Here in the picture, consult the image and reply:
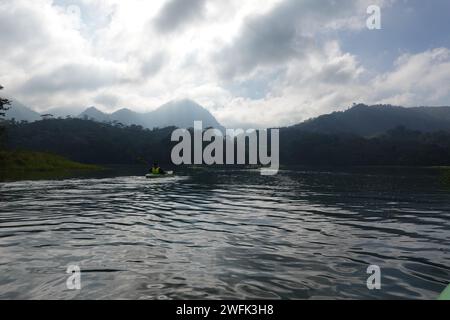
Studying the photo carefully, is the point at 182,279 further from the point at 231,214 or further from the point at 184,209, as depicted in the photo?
the point at 184,209

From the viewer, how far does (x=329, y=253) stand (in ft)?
45.6

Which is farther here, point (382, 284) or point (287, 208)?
point (287, 208)

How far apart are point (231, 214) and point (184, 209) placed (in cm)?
431

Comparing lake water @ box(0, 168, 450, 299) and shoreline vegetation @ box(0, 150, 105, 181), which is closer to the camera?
lake water @ box(0, 168, 450, 299)

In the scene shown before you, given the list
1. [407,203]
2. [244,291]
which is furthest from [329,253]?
[407,203]

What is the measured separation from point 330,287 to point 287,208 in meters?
18.0

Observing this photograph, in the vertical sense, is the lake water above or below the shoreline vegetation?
below

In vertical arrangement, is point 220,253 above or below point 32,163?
below

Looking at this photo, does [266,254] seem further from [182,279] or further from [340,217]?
[340,217]

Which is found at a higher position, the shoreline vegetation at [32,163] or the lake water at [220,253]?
the shoreline vegetation at [32,163]

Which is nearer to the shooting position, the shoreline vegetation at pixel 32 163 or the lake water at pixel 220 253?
the lake water at pixel 220 253

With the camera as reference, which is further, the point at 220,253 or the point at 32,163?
the point at 32,163

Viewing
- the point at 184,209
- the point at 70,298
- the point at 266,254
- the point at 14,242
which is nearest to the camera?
the point at 70,298
